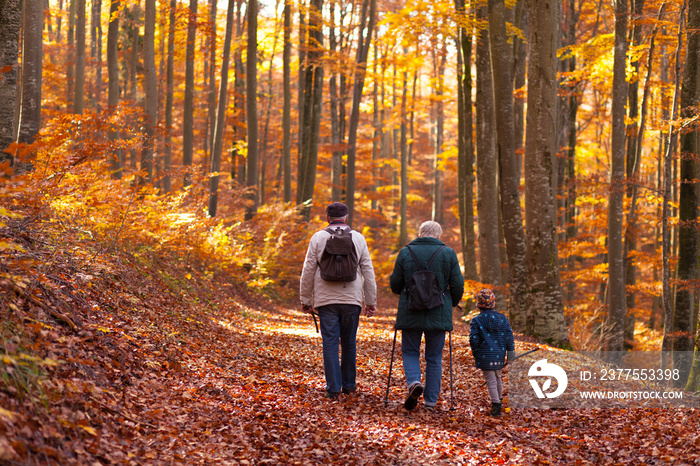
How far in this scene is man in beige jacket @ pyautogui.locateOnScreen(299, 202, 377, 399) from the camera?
5.96 meters

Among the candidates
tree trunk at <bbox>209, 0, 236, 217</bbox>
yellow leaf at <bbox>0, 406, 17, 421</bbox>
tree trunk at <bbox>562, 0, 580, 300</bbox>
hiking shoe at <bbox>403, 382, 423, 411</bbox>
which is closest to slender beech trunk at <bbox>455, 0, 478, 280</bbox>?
tree trunk at <bbox>562, 0, 580, 300</bbox>

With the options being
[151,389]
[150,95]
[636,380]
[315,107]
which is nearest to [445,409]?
[151,389]

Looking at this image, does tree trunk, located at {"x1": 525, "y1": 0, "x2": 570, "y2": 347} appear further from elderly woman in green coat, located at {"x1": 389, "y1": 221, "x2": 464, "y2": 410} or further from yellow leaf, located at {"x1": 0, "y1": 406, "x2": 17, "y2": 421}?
yellow leaf, located at {"x1": 0, "y1": 406, "x2": 17, "y2": 421}

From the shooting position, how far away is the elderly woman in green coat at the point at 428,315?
5.64 metres

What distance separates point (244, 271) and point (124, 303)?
8908 millimetres

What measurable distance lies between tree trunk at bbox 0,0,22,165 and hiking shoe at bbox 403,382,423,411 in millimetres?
5540

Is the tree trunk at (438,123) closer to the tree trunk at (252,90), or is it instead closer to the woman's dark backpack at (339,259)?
the tree trunk at (252,90)

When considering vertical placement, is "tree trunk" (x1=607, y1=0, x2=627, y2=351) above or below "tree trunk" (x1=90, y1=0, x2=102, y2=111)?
below

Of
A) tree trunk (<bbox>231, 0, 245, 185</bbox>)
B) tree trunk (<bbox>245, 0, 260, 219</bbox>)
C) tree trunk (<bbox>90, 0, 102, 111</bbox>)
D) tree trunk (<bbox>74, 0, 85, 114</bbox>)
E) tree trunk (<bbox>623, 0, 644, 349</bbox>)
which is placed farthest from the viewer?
tree trunk (<bbox>90, 0, 102, 111</bbox>)

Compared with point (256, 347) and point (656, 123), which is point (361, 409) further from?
point (656, 123)

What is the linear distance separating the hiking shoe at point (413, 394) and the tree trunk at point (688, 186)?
6176mm

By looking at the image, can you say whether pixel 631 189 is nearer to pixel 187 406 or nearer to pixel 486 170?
pixel 486 170

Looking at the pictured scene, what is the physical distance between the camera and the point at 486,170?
1299cm

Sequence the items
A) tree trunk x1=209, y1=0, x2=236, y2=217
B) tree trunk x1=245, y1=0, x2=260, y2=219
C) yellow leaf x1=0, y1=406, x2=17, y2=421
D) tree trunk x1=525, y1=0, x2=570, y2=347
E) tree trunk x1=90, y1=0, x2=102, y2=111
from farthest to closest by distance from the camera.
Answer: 1. tree trunk x1=90, y1=0, x2=102, y2=111
2. tree trunk x1=209, y1=0, x2=236, y2=217
3. tree trunk x1=245, y1=0, x2=260, y2=219
4. tree trunk x1=525, y1=0, x2=570, y2=347
5. yellow leaf x1=0, y1=406, x2=17, y2=421
